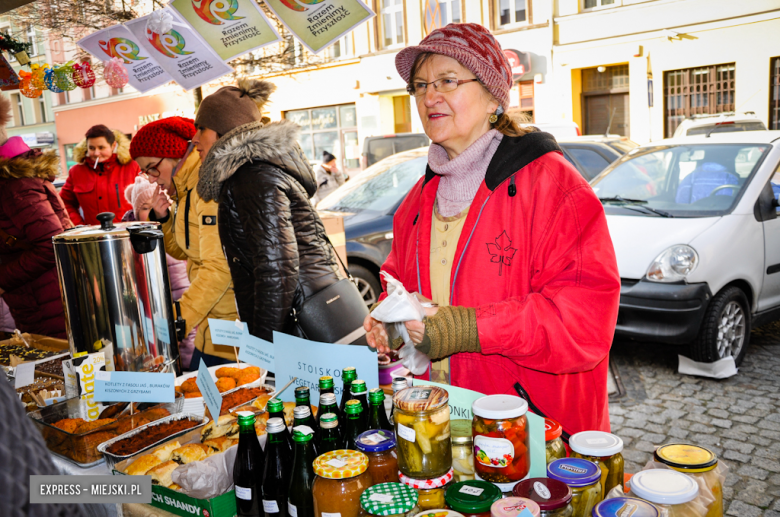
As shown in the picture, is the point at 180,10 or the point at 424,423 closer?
the point at 424,423

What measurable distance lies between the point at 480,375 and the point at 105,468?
3.88 ft

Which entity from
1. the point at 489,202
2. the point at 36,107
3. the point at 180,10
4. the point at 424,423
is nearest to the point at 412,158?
the point at 180,10

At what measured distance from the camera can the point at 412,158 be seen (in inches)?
281

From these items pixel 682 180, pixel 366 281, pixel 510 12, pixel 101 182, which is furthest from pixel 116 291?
pixel 510 12

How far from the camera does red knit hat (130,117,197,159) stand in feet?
10.6

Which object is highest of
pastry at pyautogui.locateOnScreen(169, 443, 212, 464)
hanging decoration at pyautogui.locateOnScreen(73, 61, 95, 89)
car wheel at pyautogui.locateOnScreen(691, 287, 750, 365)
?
hanging decoration at pyautogui.locateOnScreen(73, 61, 95, 89)

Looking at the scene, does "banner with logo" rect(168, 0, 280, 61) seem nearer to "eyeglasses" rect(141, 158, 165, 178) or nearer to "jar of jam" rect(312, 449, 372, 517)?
"eyeglasses" rect(141, 158, 165, 178)

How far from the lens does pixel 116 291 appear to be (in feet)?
7.21

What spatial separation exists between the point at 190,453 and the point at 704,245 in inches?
164

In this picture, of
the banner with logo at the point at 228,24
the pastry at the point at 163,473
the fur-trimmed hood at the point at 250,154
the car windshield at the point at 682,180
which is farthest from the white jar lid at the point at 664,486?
the car windshield at the point at 682,180

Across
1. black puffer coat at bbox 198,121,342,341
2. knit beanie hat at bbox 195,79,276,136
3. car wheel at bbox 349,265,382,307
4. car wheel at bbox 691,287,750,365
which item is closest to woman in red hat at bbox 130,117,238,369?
black puffer coat at bbox 198,121,342,341

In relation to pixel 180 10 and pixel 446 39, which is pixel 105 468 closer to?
pixel 446 39

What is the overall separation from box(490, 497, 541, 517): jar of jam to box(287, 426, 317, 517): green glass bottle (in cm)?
47

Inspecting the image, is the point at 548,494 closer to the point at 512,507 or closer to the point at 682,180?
the point at 512,507
